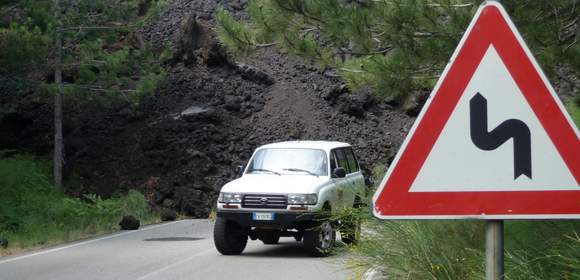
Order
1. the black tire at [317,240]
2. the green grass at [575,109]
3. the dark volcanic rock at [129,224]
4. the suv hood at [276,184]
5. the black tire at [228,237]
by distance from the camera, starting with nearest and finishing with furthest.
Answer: the green grass at [575,109] < the black tire at [317,240] < the suv hood at [276,184] < the black tire at [228,237] < the dark volcanic rock at [129,224]

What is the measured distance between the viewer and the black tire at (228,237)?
15.3 metres

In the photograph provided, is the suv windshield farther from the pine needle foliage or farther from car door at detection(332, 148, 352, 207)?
the pine needle foliage

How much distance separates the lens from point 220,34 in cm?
1397

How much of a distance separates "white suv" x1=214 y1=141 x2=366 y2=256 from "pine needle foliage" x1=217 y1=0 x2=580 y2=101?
225 cm

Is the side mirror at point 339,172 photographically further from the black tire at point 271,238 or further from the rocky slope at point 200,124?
the rocky slope at point 200,124

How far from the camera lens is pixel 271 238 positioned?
17.4 metres

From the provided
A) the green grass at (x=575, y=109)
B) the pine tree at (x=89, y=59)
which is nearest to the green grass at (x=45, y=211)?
the pine tree at (x=89, y=59)

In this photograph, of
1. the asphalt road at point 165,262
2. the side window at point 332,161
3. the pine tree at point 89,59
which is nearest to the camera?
the asphalt road at point 165,262

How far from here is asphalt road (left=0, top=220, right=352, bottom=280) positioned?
13.0 meters

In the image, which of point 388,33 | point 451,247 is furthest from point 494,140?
point 388,33

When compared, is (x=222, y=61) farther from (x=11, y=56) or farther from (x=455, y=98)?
(x=455, y=98)

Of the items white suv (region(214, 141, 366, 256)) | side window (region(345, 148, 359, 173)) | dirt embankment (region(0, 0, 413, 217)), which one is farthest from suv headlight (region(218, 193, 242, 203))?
dirt embankment (region(0, 0, 413, 217))

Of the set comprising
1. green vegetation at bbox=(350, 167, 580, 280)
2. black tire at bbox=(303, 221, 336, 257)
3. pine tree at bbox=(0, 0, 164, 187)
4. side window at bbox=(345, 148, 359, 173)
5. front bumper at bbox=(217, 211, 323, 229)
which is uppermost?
pine tree at bbox=(0, 0, 164, 187)

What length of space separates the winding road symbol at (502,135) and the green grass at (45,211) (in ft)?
50.6
